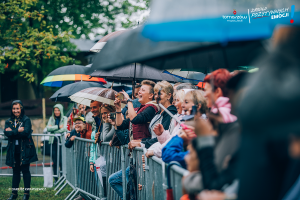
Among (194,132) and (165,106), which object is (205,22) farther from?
(165,106)

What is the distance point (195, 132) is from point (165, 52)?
22.0 inches

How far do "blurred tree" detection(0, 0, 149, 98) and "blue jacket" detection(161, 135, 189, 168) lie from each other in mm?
12852

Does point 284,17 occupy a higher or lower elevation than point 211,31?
higher

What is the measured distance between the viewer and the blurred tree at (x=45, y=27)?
15.0m

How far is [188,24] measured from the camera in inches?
72.9

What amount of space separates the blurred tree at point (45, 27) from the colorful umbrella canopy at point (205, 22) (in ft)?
45.3

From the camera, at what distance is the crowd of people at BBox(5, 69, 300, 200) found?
6.24 ft

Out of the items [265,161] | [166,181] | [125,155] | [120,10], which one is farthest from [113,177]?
[120,10]

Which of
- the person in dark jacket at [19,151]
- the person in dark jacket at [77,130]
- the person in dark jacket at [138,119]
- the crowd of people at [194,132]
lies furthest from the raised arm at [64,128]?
the person in dark jacket at [138,119]

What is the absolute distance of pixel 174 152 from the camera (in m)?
3.29

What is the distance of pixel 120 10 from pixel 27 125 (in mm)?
15873

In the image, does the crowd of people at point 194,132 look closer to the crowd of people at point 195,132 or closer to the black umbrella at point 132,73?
the crowd of people at point 195,132

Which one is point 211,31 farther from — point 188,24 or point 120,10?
point 120,10

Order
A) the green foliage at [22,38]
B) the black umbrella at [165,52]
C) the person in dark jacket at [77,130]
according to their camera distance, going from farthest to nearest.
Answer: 1. the green foliage at [22,38]
2. the person in dark jacket at [77,130]
3. the black umbrella at [165,52]
